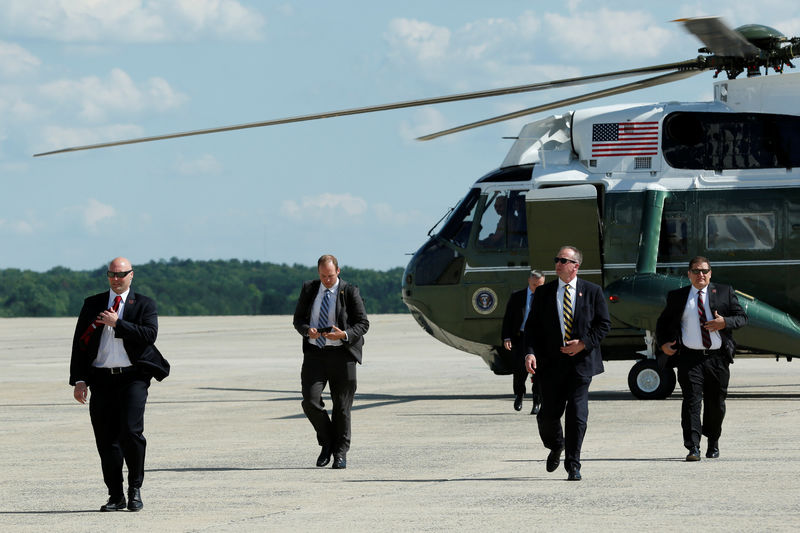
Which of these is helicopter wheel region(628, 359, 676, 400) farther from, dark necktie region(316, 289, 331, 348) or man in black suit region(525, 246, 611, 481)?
man in black suit region(525, 246, 611, 481)

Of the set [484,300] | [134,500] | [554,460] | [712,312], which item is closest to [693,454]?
[712,312]

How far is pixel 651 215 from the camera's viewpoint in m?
18.4

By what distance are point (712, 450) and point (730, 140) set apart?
739 centimetres

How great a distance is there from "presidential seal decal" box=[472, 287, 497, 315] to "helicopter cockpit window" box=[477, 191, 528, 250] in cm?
60

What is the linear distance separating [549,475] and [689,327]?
2.02 meters

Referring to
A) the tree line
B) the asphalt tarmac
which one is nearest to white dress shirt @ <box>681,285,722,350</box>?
the asphalt tarmac

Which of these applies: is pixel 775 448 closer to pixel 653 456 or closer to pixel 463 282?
pixel 653 456

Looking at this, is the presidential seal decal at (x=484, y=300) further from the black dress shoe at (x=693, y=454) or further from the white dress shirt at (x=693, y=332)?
the black dress shoe at (x=693, y=454)

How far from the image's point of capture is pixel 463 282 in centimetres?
1922

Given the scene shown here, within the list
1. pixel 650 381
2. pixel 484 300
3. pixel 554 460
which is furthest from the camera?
pixel 484 300

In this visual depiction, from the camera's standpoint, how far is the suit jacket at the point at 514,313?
14781 millimetres

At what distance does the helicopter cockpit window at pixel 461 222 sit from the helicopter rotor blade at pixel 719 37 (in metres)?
4.08

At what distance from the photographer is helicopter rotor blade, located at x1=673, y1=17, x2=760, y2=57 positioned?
→ 13.9m

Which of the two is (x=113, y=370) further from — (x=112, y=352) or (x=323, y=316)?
(x=323, y=316)
